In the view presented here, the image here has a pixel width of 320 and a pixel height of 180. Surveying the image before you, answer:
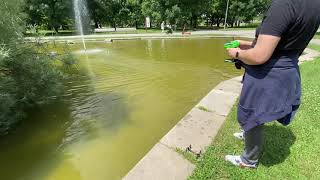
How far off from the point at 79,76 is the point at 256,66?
263 inches

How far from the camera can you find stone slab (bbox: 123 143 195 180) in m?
2.74

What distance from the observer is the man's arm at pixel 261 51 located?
1902 mm

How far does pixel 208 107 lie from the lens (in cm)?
446

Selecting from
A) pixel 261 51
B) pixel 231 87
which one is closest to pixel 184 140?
pixel 261 51

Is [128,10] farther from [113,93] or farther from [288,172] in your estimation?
[288,172]

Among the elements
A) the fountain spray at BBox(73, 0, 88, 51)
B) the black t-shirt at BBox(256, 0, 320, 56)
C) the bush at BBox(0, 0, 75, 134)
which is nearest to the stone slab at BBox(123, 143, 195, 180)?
the black t-shirt at BBox(256, 0, 320, 56)

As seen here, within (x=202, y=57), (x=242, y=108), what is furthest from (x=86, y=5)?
(x=242, y=108)

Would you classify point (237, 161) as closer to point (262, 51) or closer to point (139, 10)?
point (262, 51)

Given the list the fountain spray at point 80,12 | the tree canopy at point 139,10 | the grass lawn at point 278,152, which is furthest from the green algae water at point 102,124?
the fountain spray at point 80,12

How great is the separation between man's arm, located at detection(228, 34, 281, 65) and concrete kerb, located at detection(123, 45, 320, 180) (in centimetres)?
147

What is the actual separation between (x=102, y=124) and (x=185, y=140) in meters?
1.90

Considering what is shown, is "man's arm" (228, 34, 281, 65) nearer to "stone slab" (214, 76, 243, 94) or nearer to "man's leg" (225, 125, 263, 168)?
"man's leg" (225, 125, 263, 168)

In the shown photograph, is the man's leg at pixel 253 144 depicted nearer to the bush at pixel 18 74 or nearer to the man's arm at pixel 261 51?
the man's arm at pixel 261 51

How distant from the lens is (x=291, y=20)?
6.04 feet
